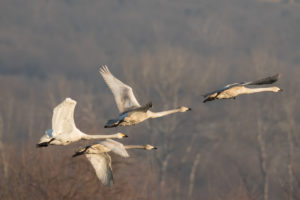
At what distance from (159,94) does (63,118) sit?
1760 inches

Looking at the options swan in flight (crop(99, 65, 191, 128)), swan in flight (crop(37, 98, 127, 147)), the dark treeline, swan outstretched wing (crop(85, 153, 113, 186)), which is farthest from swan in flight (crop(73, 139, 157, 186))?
the dark treeline

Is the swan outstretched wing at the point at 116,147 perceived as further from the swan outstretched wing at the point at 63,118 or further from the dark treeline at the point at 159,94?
the dark treeline at the point at 159,94

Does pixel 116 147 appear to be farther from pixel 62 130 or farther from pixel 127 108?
pixel 127 108

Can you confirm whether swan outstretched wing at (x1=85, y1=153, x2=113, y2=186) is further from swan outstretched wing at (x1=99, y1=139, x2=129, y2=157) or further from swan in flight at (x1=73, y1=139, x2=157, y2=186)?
swan outstretched wing at (x1=99, y1=139, x2=129, y2=157)

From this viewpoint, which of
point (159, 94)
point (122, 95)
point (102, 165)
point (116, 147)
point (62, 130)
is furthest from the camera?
point (159, 94)

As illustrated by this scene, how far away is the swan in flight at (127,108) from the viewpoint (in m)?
19.8

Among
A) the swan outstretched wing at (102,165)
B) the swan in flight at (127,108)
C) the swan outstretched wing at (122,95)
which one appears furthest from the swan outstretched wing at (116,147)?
the swan outstretched wing at (122,95)

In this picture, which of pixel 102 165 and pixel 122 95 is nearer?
pixel 102 165

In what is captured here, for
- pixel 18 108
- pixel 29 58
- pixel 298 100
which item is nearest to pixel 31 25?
pixel 29 58

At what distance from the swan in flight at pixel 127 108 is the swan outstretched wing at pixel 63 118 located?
845mm

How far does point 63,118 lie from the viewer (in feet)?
63.8

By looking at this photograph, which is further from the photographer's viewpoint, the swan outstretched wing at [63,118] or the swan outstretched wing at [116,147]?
the swan outstretched wing at [63,118]

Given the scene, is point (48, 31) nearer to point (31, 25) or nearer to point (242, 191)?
point (31, 25)

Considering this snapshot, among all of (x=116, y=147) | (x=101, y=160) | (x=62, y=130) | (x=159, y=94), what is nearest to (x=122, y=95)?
(x=101, y=160)
